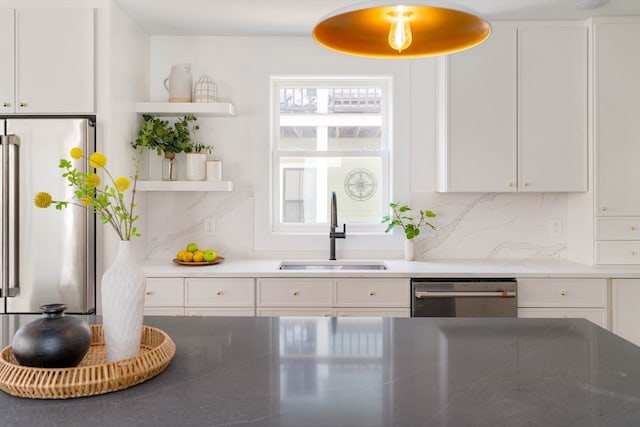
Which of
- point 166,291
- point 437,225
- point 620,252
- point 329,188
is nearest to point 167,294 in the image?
point 166,291

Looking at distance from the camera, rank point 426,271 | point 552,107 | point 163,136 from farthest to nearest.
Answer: point 163,136, point 552,107, point 426,271

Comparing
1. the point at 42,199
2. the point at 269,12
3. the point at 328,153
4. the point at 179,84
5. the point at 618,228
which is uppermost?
the point at 269,12

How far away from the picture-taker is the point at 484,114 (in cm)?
315

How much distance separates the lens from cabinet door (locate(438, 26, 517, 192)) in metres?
3.14

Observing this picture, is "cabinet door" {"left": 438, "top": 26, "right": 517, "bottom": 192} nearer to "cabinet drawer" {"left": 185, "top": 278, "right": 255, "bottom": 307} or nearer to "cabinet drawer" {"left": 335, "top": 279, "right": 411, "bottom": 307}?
"cabinet drawer" {"left": 335, "top": 279, "right": 411, "bottom": 307}

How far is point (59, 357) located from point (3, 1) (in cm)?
258

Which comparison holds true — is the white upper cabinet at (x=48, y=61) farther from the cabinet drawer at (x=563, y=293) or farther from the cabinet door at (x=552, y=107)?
the cabinet drawer at (x=563, y=293)

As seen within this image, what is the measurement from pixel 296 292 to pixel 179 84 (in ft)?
5.24

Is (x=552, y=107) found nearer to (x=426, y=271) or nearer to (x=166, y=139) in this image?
(x=426, y=271)

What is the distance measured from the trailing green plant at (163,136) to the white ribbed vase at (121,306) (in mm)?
2147

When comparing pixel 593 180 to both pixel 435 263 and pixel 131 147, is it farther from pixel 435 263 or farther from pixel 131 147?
pixel 131 147

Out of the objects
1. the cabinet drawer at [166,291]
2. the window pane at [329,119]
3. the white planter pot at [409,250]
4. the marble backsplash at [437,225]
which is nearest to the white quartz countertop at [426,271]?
the cabinet drawer at [166,291]

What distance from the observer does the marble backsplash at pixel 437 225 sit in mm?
3467

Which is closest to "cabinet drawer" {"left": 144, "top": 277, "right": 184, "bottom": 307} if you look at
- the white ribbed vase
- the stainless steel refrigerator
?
the stainless steel refrigerator
